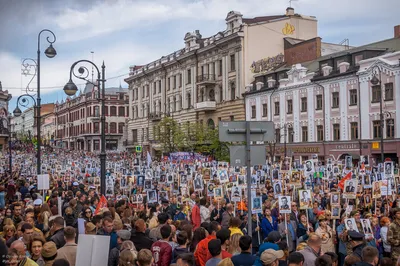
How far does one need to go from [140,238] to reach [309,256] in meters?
2.78

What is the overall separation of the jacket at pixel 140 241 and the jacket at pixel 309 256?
251cm

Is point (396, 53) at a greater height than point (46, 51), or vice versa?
point (396, 53)

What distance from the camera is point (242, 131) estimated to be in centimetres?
863

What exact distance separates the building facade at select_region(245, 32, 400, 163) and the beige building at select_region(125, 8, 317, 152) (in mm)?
3058

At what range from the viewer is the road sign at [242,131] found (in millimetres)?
8510

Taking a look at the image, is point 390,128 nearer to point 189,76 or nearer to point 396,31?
point 396,31

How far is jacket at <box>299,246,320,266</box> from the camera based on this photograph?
24.1 ft

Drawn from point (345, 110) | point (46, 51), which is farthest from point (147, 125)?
point (46, 51)

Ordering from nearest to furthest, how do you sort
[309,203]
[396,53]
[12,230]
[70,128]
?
[12,230]
[309,203]
[396,53]
[70,128]

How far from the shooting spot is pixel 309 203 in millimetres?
13047

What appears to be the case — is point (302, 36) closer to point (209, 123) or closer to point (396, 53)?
point (209, 123)

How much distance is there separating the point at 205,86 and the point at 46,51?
127 ft

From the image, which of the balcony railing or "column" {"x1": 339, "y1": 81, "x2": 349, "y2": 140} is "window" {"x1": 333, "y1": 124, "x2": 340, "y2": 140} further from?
the balcony railing

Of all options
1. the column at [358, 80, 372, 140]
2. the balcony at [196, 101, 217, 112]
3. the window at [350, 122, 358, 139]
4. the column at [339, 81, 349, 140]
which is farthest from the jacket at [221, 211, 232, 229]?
the balcony at [196, 101, 217, 112]
